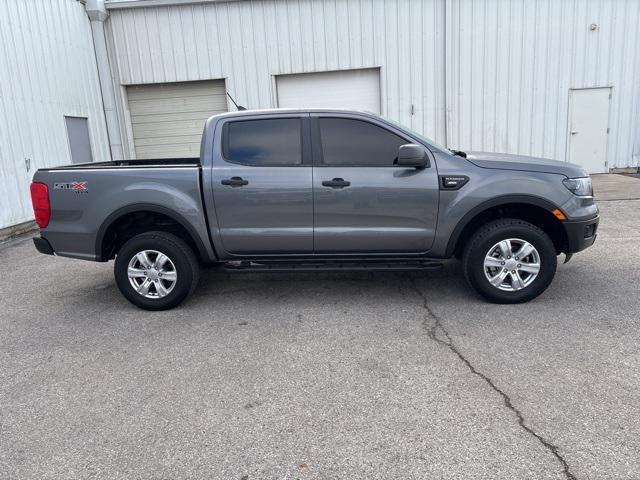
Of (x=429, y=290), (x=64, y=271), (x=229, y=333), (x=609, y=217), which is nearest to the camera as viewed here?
(x=229, y=333)

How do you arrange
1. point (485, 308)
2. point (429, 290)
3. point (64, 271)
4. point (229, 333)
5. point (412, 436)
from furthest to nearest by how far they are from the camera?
point (64, 271)
point (429, 290)
point (485, 308)
point (229, 333)
point (412, 436)

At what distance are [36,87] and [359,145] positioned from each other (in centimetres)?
781

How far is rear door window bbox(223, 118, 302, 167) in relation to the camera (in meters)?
4.55

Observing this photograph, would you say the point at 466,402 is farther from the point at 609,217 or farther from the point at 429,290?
the point at 609,217

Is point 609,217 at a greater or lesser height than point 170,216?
lesser

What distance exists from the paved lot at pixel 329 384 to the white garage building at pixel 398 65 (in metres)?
7.93

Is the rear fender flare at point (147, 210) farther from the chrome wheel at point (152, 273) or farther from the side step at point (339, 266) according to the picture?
the side step at point (339, 266)

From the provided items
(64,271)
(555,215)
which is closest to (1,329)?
(64,271)

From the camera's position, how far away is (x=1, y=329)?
449 centimetres

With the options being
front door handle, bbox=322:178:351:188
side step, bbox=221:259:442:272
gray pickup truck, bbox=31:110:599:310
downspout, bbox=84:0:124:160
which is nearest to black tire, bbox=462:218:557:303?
gray pickup truck, bbox=31:110:599:310

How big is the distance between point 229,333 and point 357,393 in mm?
1466

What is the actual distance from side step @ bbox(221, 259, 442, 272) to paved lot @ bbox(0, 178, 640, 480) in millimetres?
375

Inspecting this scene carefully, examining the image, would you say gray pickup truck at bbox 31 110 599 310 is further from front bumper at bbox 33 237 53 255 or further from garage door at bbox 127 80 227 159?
garage door at bbox 127 80 227 159

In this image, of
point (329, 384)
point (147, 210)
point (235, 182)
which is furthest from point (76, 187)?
point (329, 384)
